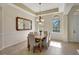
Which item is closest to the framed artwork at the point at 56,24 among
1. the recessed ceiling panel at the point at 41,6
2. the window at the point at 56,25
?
the window at the point at 56,25

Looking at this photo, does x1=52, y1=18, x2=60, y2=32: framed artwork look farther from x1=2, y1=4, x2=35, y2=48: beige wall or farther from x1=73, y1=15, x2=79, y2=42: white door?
x1=73, y1=15, x2=79, y2=42: white door

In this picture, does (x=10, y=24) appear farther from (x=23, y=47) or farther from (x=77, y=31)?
(x=77, y=31)

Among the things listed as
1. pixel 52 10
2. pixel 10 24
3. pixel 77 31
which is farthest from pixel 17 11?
pixel 77 31

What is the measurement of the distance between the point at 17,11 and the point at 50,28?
1202mm

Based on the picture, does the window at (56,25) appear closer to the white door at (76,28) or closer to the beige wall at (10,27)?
the beige wall at (10,27)

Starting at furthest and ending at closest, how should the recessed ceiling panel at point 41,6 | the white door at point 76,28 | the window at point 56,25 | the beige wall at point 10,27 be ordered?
the white door at point 76,28 → the beige wall at point 10,27 → the window at point 56,25 → the recessed ceiling panel at point 41,6

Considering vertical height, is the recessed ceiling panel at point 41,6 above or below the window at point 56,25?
above

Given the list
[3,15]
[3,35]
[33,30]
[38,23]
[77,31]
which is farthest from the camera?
[77,31]

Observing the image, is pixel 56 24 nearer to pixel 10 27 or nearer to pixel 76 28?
pixel 10 27

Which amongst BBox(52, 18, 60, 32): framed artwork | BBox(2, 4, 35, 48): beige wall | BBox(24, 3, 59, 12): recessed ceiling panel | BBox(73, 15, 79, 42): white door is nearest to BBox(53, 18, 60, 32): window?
BBox(52, 18, 60, 32): framed artwork

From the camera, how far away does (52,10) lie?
11.4 feet

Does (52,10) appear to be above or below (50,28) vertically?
above

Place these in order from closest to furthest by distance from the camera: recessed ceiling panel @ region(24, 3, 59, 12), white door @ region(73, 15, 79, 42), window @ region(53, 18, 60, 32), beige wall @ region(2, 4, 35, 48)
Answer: recessed ceiling panel @ region(24, 3, 59, 12), window @ region(53, 18, 60, 32), beige wall @ region(2, 4, 35, 48), white door @ region(73, 15, 79, 42)

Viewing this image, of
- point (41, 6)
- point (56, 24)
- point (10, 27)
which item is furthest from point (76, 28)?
point (10, 27)
